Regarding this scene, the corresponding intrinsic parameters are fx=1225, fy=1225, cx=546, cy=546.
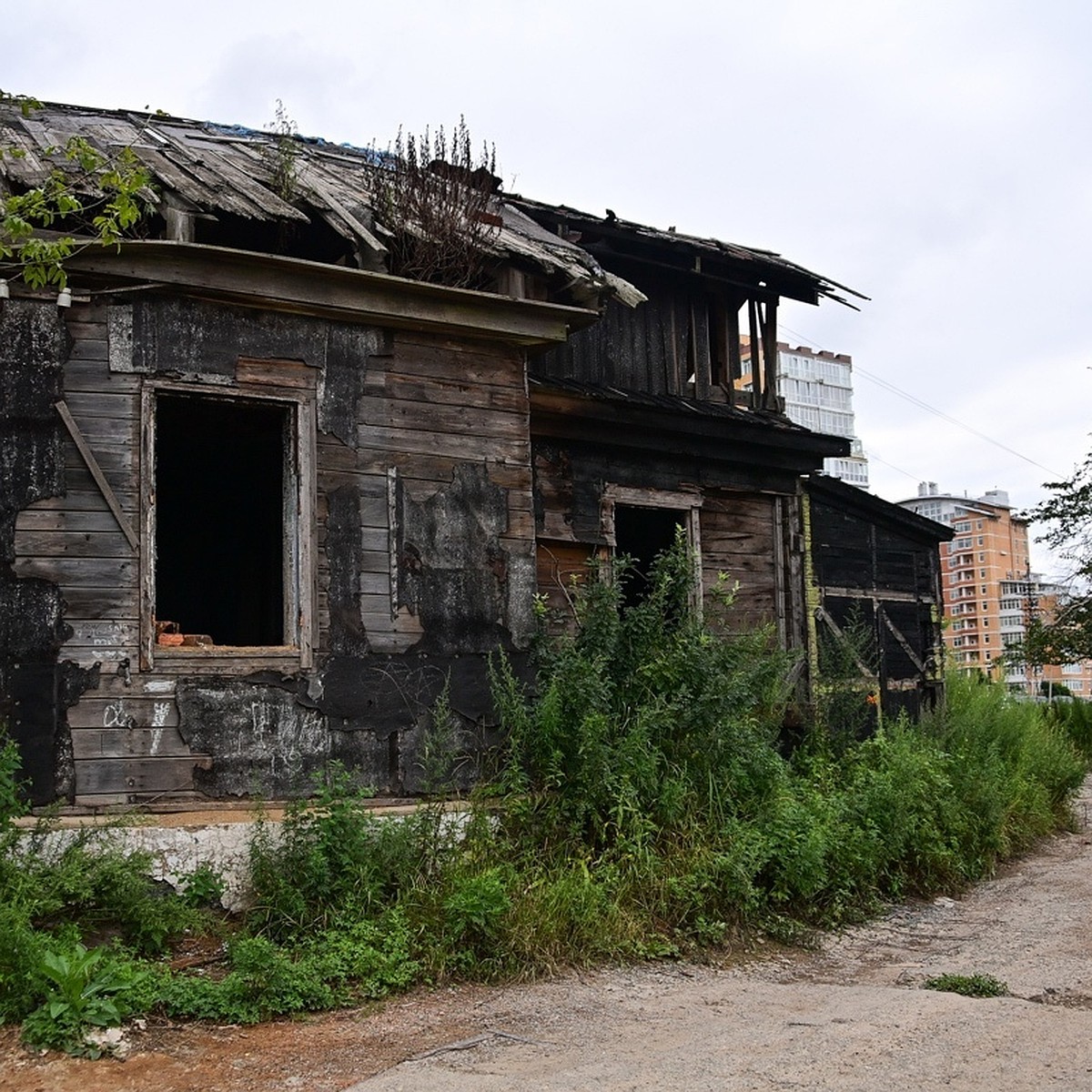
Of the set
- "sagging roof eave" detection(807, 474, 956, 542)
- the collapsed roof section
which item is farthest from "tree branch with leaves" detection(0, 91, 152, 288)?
"sagging roof eave" detection(807, 474, 956, 542)

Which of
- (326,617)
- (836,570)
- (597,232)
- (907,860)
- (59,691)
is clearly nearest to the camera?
→ (59,691)

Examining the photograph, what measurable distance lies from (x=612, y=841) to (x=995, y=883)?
4.18 m

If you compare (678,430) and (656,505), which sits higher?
(678,430)

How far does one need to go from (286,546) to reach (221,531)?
4.48 metres

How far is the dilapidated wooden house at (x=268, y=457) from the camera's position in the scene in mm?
6691

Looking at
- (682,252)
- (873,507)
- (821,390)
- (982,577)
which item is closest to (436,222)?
(682,252)

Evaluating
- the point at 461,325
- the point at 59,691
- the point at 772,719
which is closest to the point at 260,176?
the point at 461,325

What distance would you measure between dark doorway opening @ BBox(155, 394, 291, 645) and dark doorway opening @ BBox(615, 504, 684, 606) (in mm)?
3599

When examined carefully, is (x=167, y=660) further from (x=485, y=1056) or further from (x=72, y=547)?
(x=485, y=1056)

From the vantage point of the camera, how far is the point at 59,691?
6.59 meters

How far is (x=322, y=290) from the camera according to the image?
752cm

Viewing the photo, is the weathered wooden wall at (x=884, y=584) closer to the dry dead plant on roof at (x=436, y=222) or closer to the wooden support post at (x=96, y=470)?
the dry dead plant on roof at (x=436, y=222)

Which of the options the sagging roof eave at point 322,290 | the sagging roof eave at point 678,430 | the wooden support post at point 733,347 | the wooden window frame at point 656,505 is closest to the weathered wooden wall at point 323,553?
the sagging roof eave at point 322,290

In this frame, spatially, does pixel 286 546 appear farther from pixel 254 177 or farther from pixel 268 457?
pixel 268 457
